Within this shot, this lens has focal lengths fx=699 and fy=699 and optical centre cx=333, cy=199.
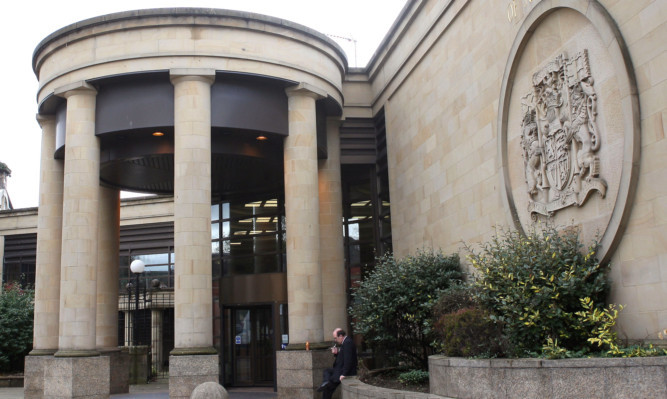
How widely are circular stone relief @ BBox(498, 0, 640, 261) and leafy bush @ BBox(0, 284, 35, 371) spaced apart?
77.5 feet

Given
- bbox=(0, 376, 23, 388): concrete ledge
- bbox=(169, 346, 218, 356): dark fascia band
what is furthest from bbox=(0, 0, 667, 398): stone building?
bbox=(0, 376, 23, 388): concrete ledge

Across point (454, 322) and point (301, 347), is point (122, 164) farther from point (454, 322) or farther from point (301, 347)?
point (454, 322)

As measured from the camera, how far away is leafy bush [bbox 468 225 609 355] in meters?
10.8

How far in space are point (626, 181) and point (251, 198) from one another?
17.1 meters

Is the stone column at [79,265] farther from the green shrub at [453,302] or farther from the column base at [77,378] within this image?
the green shrub at [453,302]

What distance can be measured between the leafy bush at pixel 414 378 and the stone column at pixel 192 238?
17.4 feet

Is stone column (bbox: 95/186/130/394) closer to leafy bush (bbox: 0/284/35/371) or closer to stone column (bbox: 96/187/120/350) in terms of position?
stone column (bbox: 96/187/120/350)

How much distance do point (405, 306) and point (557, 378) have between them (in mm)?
6343

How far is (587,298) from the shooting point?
1051cm

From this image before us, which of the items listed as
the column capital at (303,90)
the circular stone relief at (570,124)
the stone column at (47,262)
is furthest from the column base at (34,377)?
the circular stone relief at (570,124)

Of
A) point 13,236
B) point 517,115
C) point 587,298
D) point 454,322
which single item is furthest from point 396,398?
point 13,236

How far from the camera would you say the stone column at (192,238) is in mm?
17453

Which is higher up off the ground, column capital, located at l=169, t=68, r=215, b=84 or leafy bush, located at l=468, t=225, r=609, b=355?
column capital, located at l=169, t=68, r=215, b=84

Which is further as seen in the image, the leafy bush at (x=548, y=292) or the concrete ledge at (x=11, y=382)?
the concrete ledge at (x=11, y=382)
